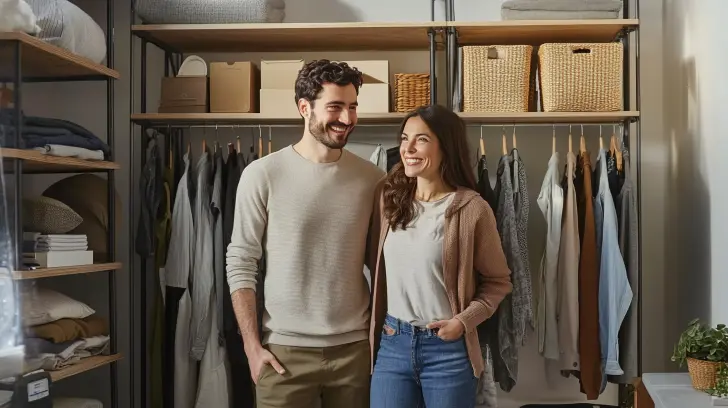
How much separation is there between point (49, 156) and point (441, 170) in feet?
4.06

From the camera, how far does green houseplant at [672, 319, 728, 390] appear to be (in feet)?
6.79

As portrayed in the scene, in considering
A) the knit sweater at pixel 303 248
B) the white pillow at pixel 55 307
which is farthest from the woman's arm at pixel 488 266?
the white pillow at pixel 55 307

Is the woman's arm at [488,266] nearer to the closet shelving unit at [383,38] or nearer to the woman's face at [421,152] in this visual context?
the woman's face at [421,152]

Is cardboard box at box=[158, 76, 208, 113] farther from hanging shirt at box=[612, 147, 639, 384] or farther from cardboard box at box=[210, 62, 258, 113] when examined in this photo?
hanging shirt at box=[612, 147, 639, 384]

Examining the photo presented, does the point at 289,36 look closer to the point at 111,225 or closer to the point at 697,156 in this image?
the point at 111,225

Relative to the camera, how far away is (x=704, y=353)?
83.0 inches

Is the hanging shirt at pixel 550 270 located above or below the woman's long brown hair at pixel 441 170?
below

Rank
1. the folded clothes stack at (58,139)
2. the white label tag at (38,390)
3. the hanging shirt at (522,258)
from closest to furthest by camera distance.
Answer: the white label tag at (38,390) < the folded clothes stack at (58,139) < the hanging shirt at (522,258)

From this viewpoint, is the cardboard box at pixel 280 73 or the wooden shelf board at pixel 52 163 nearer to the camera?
the wooden shelf board at pixel 52 163

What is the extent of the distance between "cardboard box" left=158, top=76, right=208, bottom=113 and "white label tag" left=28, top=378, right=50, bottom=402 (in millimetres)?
1320

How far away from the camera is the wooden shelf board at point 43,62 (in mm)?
2129

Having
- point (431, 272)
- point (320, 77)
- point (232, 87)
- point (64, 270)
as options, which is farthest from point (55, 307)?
point (431, 272)

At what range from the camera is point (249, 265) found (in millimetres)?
2246

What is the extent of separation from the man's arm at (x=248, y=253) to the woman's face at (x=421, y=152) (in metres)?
0.41
